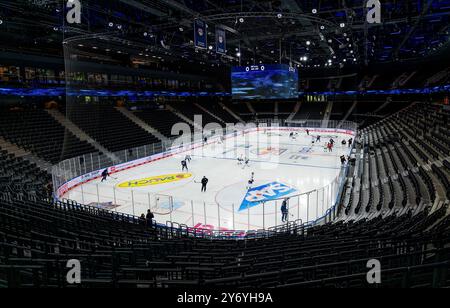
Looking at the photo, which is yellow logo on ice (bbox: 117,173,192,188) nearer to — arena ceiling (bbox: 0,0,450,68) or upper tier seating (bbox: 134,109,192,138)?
arena ceiling (bbox: 0,0,450,68)

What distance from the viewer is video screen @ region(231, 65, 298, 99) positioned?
19.7 metres

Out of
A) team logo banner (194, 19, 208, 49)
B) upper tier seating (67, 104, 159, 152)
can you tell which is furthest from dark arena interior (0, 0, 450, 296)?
upper tier seating (67, 104, 159, 152)

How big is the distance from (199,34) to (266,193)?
964 centimetres

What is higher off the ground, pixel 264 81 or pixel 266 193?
pixel 264 81

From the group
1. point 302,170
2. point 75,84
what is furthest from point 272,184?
point 75,84

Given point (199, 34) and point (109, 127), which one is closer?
point (199, 34)

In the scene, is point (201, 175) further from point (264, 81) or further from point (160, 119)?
point (160, 119)

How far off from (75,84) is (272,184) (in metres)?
20.2

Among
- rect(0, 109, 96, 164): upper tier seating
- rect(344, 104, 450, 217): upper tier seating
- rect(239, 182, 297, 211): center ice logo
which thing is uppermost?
rect(0, 109, 96, 164): upper tier seating

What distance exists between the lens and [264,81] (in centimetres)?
2002

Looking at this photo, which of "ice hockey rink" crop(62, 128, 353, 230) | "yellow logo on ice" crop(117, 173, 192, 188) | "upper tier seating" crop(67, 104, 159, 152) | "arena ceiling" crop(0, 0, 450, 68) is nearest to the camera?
"ice hockey rink" crop(62, 128, 353, 230)

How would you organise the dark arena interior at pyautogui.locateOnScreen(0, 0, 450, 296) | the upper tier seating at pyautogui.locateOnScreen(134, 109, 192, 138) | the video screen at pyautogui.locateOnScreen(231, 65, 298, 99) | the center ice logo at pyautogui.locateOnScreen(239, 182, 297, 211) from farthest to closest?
the upper tier seating at pyautogui.locateOnScreen(134, 109, 192, 138) → the video screen at pyautogui.locateOnScreen(231, 65, 298, 99) → the center ice logo at pyautogui.locateOnScreen(239, 182, 297, 211) → the dark arena interior at pyautogui.locateOnScreen(0, 0, 450, 296)

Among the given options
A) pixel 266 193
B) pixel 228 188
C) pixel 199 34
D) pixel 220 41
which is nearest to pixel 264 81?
pixel 220 41
